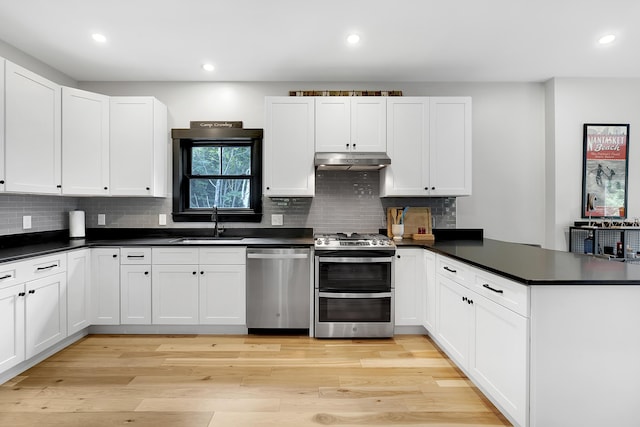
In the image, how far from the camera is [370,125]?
138 inches

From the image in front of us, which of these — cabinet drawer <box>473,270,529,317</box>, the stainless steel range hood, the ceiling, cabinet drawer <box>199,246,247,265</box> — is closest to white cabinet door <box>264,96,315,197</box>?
the stainless steel range hood

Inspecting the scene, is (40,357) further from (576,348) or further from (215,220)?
(576,348)

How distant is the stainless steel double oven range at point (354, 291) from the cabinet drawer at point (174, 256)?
1148 millimetres

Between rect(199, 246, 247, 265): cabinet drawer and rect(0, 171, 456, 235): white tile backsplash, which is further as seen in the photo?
rect(0, 171, 456, 235): white tile backsplash

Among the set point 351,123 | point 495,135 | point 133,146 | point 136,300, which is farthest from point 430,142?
point 136,300

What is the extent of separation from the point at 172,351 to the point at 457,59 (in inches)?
144

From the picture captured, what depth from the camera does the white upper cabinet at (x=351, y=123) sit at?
138 inches

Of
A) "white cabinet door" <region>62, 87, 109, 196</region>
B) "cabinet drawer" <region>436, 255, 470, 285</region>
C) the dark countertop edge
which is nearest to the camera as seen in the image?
"cabinet drawer" <region>436, 255, 470, 285</region>

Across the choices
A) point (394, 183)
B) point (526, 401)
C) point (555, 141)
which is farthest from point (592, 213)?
point (526, 401)

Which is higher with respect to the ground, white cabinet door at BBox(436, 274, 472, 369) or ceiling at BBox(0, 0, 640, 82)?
ceiling at BBox(0, 0, 640, 82)

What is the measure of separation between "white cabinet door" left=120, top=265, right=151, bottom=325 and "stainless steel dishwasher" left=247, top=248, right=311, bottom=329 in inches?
36.8

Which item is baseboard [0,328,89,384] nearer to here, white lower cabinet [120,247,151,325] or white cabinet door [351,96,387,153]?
white lower cabinet [120,247,151,325]

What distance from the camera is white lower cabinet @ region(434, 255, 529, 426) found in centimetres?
173

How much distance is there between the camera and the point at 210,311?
327cm
